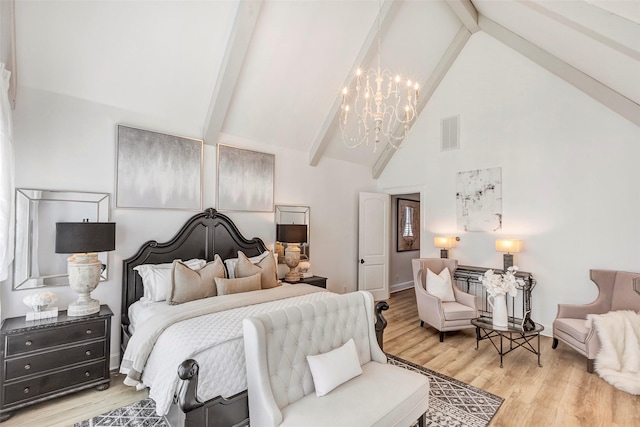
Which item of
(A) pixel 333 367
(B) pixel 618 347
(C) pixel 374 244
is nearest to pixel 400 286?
(C) pixel 374 244

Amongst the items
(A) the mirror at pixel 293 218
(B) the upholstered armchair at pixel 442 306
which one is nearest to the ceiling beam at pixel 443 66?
(A) the mirror at pixel 293 218

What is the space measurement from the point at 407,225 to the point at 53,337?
699 centimetres

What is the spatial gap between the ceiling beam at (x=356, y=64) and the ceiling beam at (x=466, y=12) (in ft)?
3.33

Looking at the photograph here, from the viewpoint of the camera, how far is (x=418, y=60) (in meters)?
5.17

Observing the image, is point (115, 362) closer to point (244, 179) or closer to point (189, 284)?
point (189, 284)

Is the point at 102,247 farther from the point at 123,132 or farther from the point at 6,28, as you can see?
the point at 6,28

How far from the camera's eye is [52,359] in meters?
2.64

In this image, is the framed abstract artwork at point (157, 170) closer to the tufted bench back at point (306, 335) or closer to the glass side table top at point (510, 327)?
the tufted bench back at point (306, 335)

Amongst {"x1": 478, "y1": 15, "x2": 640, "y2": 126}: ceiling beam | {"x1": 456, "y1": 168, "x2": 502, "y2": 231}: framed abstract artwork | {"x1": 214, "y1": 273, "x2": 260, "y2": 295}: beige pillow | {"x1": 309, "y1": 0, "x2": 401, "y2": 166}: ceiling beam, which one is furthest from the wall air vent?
{"x1": 214, "y1": 273, "x2": 260, "y2": 295}: beige pillow

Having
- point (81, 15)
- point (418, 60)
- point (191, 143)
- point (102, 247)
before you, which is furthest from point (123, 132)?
point (418, 60)

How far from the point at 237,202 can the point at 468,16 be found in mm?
4451

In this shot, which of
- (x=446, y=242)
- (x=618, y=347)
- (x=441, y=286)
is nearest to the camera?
(x=618, y=347)

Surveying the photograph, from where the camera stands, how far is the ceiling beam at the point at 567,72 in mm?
3762

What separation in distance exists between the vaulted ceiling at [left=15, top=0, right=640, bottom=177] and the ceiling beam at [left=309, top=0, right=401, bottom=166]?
0.02 meters
